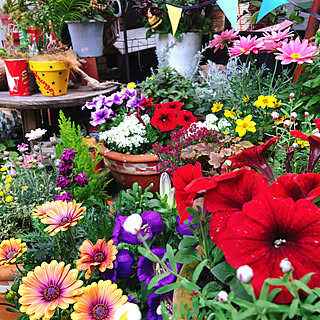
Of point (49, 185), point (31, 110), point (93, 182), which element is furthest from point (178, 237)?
point (31, 110)

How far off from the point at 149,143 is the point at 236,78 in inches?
21.6

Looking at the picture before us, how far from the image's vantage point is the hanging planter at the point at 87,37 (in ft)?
7.57

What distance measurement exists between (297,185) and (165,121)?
1.13 m

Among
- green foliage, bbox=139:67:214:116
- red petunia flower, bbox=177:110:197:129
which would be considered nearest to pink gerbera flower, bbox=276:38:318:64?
red petunia flower, bbox=177:110:197:129

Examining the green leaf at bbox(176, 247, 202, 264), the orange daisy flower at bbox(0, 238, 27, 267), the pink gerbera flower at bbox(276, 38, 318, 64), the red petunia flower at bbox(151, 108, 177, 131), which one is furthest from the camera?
the red petunia flower at bbox(151, 108, 177, 131)

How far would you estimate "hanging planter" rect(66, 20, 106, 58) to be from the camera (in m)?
2.31

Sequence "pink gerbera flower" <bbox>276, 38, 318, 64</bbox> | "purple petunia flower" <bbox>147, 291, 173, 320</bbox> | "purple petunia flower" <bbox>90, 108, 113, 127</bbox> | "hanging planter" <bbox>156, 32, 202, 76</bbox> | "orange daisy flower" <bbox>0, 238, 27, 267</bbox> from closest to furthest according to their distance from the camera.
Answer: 1. "purple petunia flower" <bbox>147, 291, 173, 320</bbox>
2. "orange daisy flower" <bbox>0, 238, 27, 267</bbox>
3. "pink gerbera flower" <bbox>276, 38, 318, 64</bbox>
4. "purple petunia flower" <bbox>90, 108, 113, 127</bbox>
5. "hanging planter" <bbox>156, 32, 202, 76</bbox>

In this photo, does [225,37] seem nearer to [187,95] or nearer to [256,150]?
[187,95]

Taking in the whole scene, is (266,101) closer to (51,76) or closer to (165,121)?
(165,121)

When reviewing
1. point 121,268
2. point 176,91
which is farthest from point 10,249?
point 176,91

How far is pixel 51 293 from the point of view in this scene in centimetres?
69

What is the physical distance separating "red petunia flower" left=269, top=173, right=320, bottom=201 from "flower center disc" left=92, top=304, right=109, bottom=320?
396mm

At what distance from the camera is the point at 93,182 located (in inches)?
55.9

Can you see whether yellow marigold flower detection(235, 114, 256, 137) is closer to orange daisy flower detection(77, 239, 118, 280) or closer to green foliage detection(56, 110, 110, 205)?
green foliage detection(56, 110, 110, 205)
